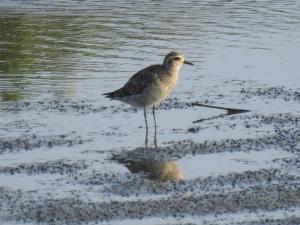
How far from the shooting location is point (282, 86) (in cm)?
1812

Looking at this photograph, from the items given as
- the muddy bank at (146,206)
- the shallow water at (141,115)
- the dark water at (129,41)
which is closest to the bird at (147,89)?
the shallow water at (141,115)

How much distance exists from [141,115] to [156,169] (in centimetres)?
336

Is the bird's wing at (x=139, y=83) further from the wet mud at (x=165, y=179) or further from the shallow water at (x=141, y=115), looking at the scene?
the wet mud at (x=165, y=179)

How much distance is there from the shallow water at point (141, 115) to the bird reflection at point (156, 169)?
51 millimetres

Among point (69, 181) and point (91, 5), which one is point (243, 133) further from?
point (91, 5)

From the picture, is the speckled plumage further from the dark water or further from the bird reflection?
the bird reflection

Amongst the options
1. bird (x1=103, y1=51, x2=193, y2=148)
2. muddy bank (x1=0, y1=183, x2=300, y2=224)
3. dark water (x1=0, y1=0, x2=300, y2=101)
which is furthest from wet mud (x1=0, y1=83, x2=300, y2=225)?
dark water (x1=0, y1=0, x2=300, y2=101)

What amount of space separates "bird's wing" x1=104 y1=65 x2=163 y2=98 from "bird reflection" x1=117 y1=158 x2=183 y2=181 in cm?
250

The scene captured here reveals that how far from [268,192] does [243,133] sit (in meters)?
2.95

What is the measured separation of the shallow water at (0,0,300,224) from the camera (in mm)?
11922

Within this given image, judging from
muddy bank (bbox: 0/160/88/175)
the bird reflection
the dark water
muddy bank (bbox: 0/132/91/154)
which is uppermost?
muddy bank (bbox: 0/160/88/175)

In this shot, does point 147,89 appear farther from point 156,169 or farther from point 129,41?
point 129,41

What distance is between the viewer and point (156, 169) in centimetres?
1327

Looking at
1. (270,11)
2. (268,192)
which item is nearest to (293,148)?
(268,192)
